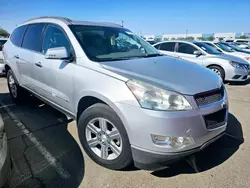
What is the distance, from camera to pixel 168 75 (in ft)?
7.30

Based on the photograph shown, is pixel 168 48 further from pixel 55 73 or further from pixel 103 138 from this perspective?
pixel 103 138

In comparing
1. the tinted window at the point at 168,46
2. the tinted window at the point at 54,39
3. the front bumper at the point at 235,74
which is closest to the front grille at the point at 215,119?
the tinted window at the point at 54,39

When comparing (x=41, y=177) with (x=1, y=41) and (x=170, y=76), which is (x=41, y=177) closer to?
(x=170, y=76)

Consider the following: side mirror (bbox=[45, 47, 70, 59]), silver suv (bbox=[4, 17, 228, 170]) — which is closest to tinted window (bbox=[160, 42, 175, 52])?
silver suv (bbox=[4, 17, 228, 170])

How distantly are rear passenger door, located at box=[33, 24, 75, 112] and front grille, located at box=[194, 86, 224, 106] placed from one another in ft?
5.28

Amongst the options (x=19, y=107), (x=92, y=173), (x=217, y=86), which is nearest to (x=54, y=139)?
(x=92, y=173)

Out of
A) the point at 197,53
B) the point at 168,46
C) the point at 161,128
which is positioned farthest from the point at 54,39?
the point at 168,46

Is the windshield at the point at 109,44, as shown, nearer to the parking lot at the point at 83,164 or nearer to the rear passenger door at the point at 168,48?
the parking lot at the point at 83,164

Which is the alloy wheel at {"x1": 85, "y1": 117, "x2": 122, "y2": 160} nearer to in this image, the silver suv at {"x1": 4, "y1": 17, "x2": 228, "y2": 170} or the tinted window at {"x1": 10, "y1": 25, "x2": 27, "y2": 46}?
the silver suv at {"x1": 4, "y1": 17, "x2": 228, "y2": 170}

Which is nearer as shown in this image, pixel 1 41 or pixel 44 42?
pixel 44 42

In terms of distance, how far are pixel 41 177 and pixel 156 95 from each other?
164cm

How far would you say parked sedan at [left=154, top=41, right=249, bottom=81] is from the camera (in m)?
6.95

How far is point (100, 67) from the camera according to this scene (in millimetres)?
2258

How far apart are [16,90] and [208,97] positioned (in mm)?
4215
